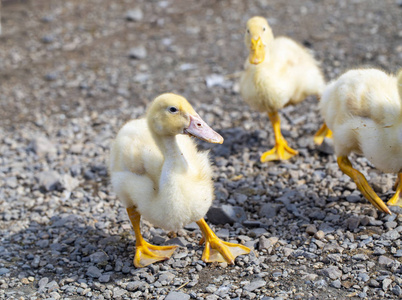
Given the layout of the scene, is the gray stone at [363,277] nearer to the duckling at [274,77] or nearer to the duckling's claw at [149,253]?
the duckling's claw at [149,253]

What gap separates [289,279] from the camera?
13.5 ft

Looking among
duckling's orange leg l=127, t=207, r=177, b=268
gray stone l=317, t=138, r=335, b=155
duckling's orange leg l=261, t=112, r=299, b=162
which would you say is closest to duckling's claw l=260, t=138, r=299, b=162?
duckling's orange leg l=261, t=112, r=299, b=162

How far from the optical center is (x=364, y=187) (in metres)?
4.85

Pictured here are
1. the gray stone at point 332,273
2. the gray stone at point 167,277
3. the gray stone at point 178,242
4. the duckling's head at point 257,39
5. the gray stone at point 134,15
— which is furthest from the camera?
the gray stone at point 134,15

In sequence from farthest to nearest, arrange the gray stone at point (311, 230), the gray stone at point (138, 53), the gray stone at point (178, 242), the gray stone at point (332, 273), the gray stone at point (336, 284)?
the gray stone at point (138, 53) → the gray stone at point (178, 242) → the gray stone at point (311, 230) → the gray stone at point (332, 273) → the gray stone at point (336, 284)

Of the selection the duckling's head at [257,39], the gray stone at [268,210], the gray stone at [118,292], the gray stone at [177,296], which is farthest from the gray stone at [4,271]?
the duckling's head at [257,39]

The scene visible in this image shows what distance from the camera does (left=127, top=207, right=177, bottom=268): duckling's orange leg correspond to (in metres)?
4.56

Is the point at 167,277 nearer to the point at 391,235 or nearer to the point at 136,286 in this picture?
the point at 136,286

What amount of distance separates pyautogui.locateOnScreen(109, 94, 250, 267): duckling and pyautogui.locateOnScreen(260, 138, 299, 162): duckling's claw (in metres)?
1.68

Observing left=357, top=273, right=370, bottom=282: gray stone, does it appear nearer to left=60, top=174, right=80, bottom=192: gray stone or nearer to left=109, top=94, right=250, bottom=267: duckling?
left=109, top=94, right=250, bottom=267: duckling

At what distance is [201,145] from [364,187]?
247cm

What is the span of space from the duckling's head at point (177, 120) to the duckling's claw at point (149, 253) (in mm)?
1165

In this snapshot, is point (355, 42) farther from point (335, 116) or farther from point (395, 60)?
point (335, 116)

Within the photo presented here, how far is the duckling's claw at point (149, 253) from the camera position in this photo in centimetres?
455
